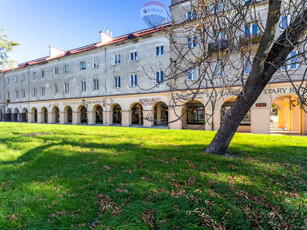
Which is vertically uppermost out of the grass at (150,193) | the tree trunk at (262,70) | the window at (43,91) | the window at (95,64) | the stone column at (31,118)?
the window at (95,64)

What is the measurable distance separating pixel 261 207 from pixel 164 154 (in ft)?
10.5

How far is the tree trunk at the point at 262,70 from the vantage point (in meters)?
3.80

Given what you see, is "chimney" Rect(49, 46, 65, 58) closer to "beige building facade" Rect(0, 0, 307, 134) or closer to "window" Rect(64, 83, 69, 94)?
"beige building facade" Rect(0, 0, 307, 134)

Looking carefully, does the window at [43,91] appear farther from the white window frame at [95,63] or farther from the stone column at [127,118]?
the stone column at [127,118]

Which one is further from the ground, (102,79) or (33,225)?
(102,79)

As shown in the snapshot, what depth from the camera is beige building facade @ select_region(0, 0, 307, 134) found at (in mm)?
15407

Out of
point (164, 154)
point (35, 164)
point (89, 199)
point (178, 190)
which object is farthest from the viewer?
point (164, 154)

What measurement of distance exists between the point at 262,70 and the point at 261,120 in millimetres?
11518

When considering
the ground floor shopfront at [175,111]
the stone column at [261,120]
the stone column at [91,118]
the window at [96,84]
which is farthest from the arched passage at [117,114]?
the stone column at [261,120]

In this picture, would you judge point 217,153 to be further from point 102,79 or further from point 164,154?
point 102,79

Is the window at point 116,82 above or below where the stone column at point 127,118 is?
above

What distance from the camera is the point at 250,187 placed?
301cm

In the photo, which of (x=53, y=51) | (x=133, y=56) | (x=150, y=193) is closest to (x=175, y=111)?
(x=133, y=56)

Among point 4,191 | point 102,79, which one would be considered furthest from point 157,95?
point 4,191
